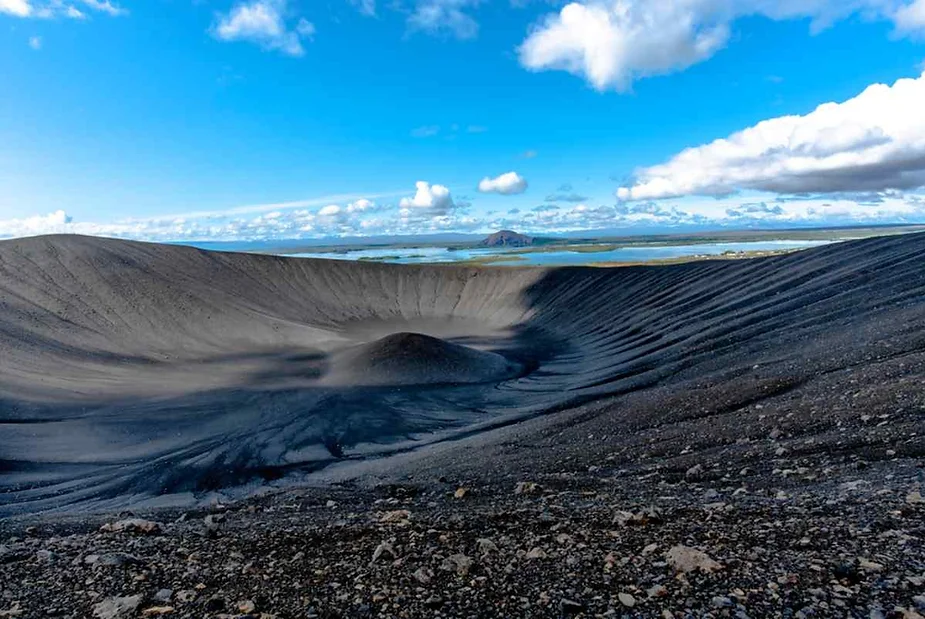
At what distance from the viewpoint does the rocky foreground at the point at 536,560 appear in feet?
13.1

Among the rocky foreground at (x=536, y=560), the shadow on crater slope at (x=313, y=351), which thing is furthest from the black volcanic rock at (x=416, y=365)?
the rocky foreground at (x=536, y=560)

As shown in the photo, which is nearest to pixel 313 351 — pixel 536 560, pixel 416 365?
pixel 416 365

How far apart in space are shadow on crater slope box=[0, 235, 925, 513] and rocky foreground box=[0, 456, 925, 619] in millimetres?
10984

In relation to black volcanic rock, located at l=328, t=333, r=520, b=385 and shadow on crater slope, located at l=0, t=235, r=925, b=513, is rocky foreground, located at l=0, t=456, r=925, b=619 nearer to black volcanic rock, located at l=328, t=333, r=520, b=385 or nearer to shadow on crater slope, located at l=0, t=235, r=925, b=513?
shadow on crater slope, located at l=0, t=235, r=925, b=513

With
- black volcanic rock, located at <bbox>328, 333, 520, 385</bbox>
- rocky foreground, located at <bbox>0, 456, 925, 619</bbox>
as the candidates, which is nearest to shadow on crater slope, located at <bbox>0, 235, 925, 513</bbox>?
black volcanic rock, located at <bbox>328, 333, 520, 385</bbox>

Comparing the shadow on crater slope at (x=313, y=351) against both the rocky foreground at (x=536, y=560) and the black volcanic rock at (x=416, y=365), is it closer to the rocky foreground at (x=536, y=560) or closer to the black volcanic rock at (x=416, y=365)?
the black volcanic rock at (x=416, y=365)

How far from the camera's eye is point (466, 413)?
24562 mm

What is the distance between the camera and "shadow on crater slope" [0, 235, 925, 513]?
61.8ft

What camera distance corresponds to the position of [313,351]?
41719 mm

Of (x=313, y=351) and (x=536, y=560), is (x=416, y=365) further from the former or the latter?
(x=536, y=560)

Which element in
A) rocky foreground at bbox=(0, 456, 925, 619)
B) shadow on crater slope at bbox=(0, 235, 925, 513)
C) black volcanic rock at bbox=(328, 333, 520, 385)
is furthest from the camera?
black volcanic rock at bbox=(328, 333, 520, 385)

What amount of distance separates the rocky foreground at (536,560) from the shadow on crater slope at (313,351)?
11.0 metres

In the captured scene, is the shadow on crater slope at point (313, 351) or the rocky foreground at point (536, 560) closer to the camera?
the rocky foreground at point (536, 560)

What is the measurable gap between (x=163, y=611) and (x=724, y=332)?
86.1 feet
